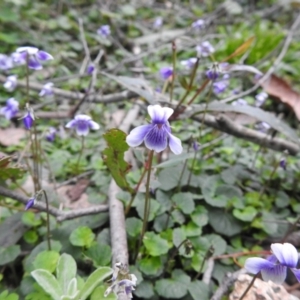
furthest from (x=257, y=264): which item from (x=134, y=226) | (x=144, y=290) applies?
(x=134, y=226)

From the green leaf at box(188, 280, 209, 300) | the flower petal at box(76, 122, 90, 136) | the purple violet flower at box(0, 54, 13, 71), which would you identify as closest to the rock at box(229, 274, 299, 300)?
the green leaf at box(188, 280, 209, 300)

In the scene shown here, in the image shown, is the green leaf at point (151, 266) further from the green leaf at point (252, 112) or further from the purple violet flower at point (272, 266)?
the green leaf at point (252, 112)

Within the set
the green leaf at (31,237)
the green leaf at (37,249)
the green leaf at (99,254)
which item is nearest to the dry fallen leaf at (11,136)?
the green leaf at (31,237)

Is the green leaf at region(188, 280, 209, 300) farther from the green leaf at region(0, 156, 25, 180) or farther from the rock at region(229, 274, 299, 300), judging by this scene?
the green leaf at region(0, 156, 25, 180)

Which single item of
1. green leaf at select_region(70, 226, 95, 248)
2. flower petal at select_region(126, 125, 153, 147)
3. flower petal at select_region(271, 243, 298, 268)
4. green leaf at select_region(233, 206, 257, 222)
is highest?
flower petal at select_region(126, 125, 153, 147)

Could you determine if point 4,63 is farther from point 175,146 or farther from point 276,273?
point 276,273

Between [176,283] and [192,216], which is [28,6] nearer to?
[192,216]

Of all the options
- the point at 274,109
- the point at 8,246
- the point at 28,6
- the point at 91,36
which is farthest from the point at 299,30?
the point at 8,246
